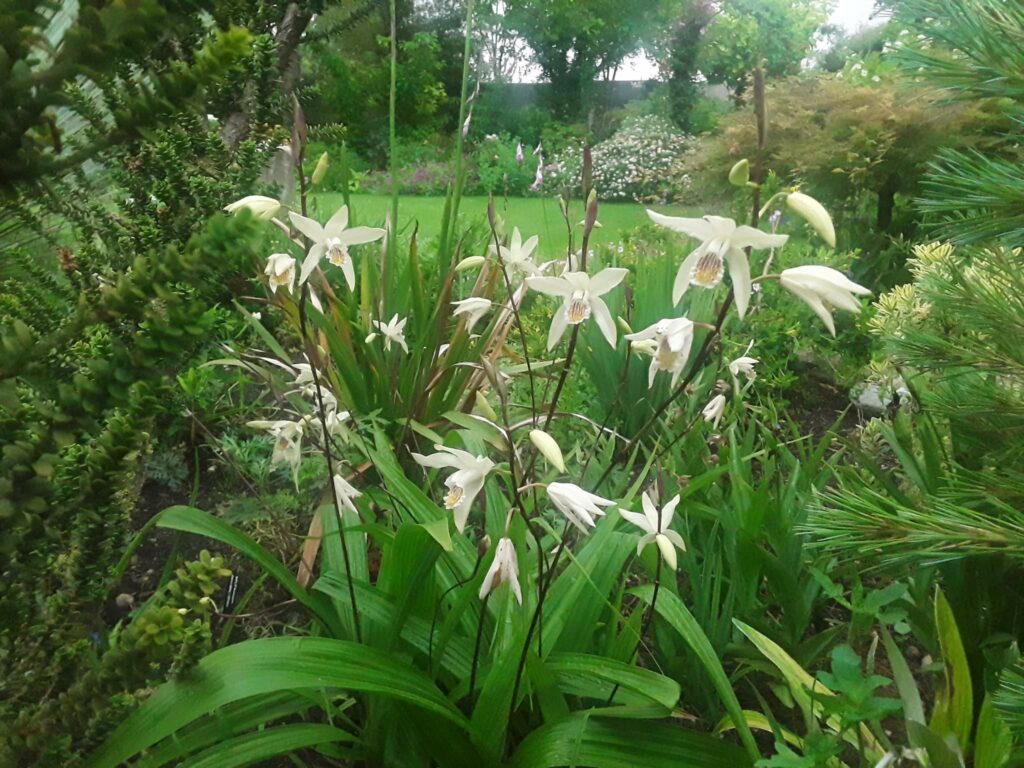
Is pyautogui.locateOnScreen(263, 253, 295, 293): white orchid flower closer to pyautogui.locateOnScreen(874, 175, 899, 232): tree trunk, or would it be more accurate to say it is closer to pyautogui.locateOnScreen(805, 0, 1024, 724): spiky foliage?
pyautogui.locateOnScreen(805, 0, 1024, 724): spiky foliage

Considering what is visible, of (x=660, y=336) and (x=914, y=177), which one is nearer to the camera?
(x=660, y=336)

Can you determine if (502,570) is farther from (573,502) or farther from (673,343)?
(673,343)

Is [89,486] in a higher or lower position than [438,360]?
higher

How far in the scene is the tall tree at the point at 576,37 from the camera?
198 centimetres

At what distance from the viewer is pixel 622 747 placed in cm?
65

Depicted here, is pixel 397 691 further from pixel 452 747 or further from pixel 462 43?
pixel 462 43

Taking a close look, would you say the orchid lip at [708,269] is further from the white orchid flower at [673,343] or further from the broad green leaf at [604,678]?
A: the broad green leaf at [604,678]

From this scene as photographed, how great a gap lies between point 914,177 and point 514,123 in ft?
5.00

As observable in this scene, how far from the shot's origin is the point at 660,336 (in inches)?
25.8

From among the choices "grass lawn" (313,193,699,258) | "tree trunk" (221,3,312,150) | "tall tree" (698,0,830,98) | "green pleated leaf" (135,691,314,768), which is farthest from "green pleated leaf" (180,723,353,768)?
Answer: "tall tree" (698,0,830,98)

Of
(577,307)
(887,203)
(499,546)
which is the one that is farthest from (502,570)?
(887,203)

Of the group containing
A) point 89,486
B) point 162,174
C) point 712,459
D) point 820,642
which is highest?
point 162,174

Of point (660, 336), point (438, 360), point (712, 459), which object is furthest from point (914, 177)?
point (660, 336)

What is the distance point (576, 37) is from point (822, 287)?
1737 millimetres
